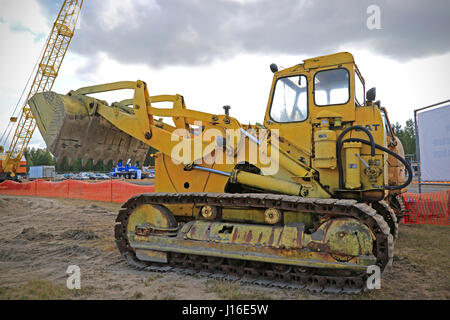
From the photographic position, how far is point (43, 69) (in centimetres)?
4238

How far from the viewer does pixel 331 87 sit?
224 inches

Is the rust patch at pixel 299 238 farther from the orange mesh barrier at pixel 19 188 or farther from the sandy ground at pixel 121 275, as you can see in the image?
the orange mesh barrier at pixel 19 188

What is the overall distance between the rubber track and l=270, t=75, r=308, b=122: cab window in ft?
5.30

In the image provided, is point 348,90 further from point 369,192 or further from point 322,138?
point 369,192

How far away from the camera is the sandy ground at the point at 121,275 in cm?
456

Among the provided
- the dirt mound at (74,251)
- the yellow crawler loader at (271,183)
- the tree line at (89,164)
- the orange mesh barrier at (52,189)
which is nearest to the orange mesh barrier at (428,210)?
the yellow crawler loader at (271,183)

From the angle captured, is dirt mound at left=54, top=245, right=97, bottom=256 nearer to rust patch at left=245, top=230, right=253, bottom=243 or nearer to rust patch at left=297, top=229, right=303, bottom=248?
rust patch at left=245, top=230, right=253, bottom=243

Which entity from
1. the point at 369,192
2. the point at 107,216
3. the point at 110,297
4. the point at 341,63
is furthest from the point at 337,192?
the point at 107,216

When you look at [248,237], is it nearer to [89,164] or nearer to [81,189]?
[81,189]

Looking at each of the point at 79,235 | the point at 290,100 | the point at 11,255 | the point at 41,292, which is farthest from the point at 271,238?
the point at 79,235

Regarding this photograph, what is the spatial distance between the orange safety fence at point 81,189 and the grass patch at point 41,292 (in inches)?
452
